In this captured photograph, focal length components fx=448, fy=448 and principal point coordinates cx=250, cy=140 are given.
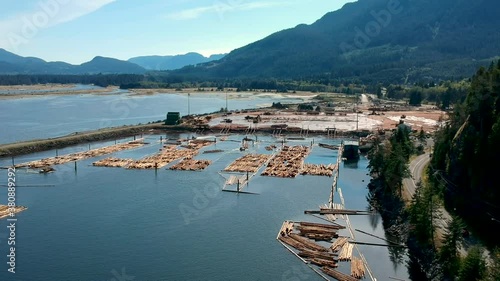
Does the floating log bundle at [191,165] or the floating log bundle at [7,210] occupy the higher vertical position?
the floating log bundle at [191,165]

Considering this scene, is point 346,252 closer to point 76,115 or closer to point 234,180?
point 234,180

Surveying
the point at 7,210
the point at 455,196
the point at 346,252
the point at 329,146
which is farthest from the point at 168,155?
the point at 455,196

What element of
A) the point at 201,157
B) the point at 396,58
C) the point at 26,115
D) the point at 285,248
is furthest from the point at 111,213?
the point at 396,58

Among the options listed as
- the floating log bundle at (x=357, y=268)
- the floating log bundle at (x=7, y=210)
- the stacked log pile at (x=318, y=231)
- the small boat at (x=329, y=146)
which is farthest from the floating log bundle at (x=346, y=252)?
the small boat at (x=329, y=146)

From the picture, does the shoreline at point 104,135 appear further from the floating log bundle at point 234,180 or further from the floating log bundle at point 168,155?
the floating log bundle at point 234,180

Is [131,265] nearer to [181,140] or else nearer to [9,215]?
[9,215]

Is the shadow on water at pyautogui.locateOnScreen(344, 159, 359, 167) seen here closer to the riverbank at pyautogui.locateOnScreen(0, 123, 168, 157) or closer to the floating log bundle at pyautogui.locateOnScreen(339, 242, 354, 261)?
the floating log bundle at pyautogui.locateOnScreen(339, 242, 354, 261)
